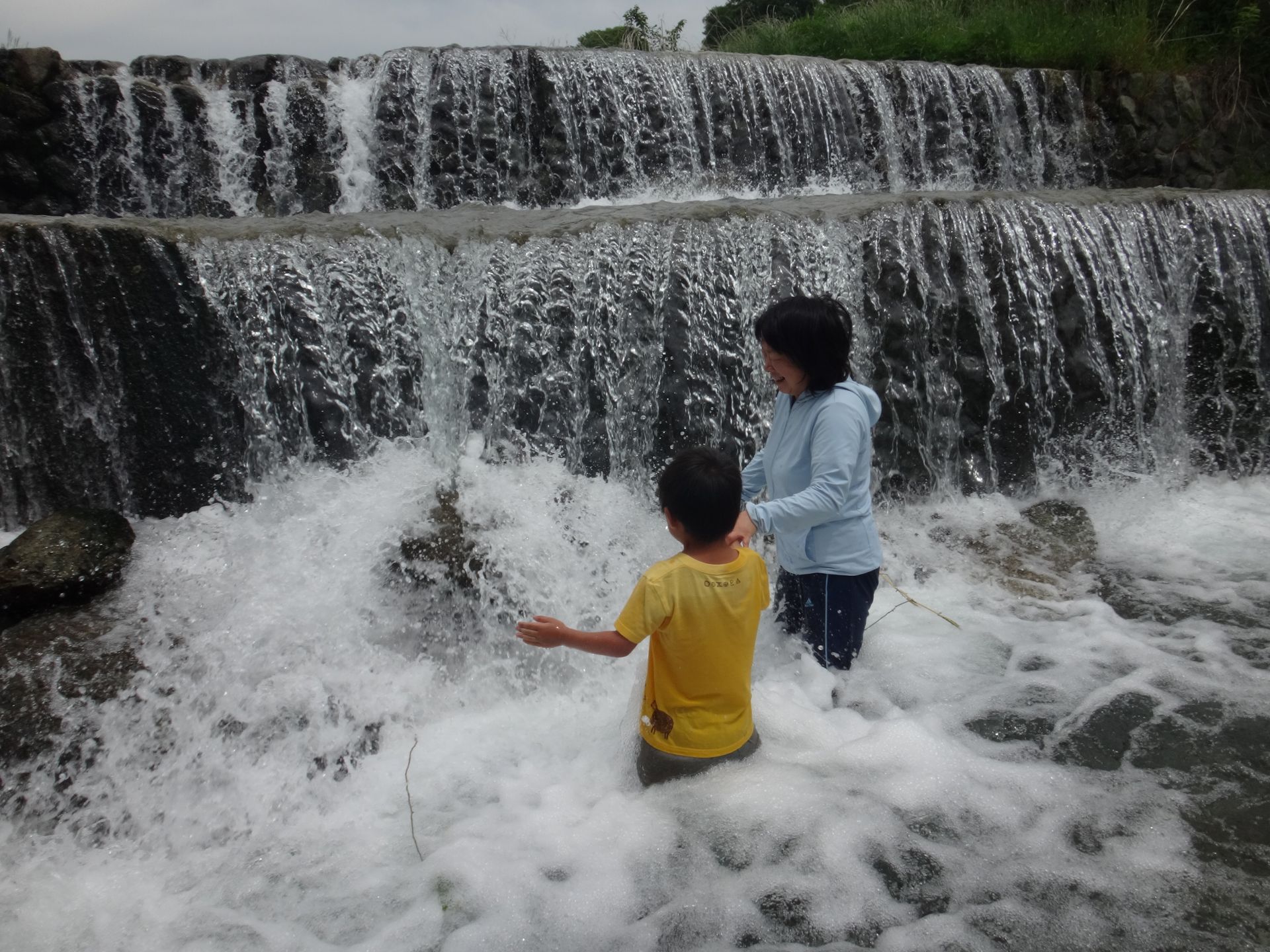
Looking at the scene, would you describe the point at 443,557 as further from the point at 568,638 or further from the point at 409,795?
the point at 568,638

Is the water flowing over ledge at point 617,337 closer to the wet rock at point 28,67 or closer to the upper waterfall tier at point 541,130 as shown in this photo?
the upper waterfall tier at point 541,130

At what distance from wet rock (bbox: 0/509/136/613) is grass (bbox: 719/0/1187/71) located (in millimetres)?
9988

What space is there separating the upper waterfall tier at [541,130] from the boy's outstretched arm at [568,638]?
6075 millimetres

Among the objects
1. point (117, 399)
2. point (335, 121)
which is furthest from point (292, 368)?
point (335, 121)

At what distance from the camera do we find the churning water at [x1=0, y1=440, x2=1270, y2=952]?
7.99 ft

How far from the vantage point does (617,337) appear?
15.9 feet

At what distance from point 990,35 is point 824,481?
9.79 m

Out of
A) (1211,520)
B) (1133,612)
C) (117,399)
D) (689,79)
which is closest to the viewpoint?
(1133,612)

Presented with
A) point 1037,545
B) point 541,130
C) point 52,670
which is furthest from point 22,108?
point 1037,545

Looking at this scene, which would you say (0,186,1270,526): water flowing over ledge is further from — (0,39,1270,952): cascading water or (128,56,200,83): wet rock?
(128,56,200,83): wet rock

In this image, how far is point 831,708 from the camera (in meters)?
3.31

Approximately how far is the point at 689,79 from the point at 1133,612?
631cm

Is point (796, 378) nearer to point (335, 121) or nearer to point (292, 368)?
point (292, 368)

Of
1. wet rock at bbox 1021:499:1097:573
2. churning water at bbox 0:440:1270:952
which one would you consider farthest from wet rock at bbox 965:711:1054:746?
wet rock at bbox 1021:499:1097:573
